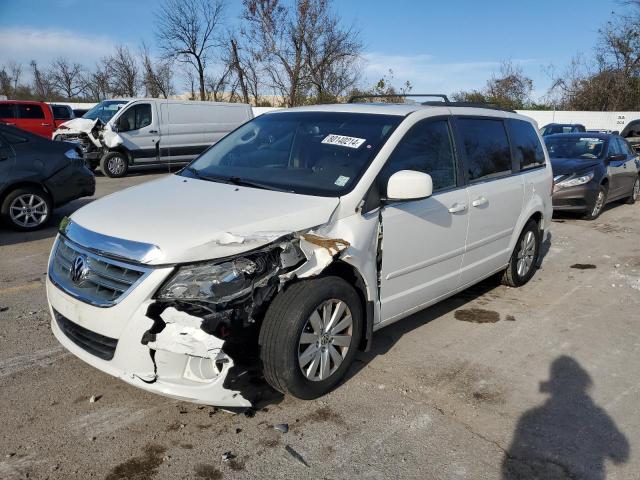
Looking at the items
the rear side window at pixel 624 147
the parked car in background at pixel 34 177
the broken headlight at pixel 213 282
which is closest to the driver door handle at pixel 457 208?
the broken headlight at pixel 213 282

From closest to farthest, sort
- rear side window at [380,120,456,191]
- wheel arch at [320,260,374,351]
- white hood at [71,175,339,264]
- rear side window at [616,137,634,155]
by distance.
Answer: white hood at [71,175,339,264]
wheel arch at [320,260,374,351]
rear side window at [380,120,456,191]
rear side window at [616,137,634,155]

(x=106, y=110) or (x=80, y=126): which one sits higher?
(x=106, y=110)

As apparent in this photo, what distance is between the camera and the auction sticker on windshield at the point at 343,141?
12.2ft

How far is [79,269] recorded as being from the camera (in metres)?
2.98

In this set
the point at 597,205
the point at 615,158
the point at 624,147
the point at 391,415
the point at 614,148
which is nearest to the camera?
the point at 391,415

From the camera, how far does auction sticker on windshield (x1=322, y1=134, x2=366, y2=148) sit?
372 cm

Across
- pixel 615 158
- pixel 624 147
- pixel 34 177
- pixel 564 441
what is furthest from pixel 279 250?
pixel 624 147

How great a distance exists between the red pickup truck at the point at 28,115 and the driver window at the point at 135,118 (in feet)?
15.2

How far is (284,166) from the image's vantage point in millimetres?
3857

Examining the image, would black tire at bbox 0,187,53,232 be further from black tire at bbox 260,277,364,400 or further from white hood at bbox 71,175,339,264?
black tire at bbox 260,277,364,400

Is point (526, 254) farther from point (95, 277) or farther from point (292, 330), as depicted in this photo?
point (95, 277)

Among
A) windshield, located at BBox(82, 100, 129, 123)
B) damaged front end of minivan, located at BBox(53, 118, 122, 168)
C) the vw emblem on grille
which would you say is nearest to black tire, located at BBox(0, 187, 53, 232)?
the vw emblem on grille

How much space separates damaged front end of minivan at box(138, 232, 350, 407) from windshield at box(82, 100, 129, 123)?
43.6 feet

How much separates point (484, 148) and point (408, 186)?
1.59 m
